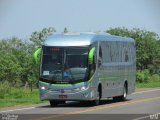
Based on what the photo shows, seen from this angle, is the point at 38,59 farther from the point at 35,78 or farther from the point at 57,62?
the point at 35,78

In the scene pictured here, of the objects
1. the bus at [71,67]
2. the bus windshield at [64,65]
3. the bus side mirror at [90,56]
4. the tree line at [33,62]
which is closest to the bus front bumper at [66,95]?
the bus at [71,67]

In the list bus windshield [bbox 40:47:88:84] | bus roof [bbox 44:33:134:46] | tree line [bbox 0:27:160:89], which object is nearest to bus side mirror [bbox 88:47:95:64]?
bus windshield [bbox 40:47:88:84]

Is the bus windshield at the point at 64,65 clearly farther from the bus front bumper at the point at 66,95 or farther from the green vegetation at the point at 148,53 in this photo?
the green vegetation at the point at 148,53

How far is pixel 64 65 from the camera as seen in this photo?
26.5m

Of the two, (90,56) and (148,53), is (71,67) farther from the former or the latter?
(148,53)

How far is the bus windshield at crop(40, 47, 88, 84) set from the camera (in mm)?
26406

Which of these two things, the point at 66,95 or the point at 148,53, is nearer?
the point at 66,95

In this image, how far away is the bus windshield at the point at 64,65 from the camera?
26.4 meters

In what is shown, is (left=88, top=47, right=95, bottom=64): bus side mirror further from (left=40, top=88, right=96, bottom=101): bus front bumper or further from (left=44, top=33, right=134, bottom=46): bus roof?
(left=40, top=88, right=96, bottom=101): bus front bumper

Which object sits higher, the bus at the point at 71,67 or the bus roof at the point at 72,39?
the bus roof at the point at 72,39

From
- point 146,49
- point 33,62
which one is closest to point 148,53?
point 146,49

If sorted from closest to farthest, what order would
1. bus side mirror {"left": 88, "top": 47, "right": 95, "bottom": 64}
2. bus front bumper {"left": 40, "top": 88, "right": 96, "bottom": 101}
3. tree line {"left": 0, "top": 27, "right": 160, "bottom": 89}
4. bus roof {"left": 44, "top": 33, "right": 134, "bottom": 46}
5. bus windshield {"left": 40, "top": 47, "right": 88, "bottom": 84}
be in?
1. bus side mirror {"left": 88, "top": 47, "right": 95, "bottom": 64}
2. bus front bumper {"left": 40, "top": 88, "right": 96, "bottom": 101}
3. bus windshield {"left": 40, "top": 47, "right": 88, "bottom": 84}
4. bus roof {"left": 44, "top": 33, "right": 134, "bottom": 46}
5. tree line {"left": 0, "top": 27, "right": 160, "bottom": 89}

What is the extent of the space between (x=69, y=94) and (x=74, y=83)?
0.49 metres


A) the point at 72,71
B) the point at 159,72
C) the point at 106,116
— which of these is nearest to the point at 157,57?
the point at 159,72
